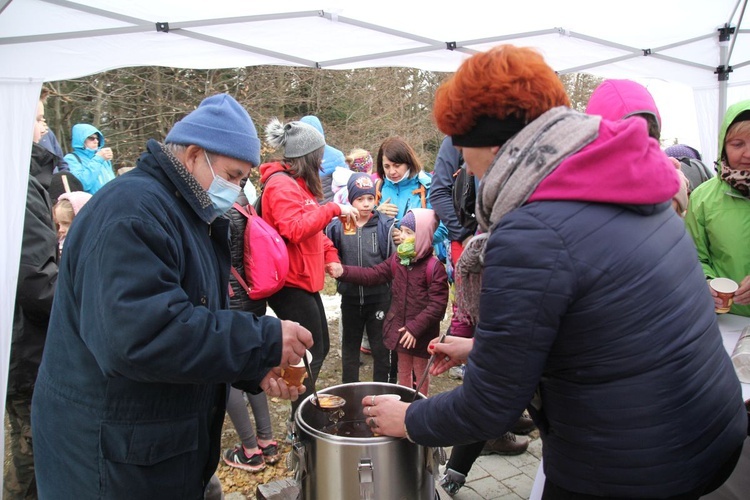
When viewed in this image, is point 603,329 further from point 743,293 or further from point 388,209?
point 388,209

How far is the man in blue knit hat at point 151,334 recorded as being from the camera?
1.34 meters

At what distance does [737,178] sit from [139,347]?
2.68 meters

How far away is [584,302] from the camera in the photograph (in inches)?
47.1

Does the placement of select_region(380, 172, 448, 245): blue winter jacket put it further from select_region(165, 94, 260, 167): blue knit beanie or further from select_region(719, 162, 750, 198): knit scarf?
select_region(165, 94, 260, 167): blue knit beanie

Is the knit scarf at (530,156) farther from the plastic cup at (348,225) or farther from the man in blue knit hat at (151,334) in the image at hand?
the plastic cup at (348,225)

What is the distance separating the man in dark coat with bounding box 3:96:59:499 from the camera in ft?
8.71

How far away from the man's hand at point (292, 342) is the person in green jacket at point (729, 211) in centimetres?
205

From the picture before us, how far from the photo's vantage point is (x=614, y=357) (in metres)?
1.23

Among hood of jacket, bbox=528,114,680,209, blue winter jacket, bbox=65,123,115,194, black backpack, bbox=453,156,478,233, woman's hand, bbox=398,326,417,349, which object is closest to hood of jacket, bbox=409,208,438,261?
black backpack, bbox=453,156,478,233

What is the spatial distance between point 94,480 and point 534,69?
157 centimetres

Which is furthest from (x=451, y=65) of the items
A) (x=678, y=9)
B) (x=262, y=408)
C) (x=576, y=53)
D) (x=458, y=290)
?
(x=458, y=290)

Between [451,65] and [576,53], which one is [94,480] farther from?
[576,53]

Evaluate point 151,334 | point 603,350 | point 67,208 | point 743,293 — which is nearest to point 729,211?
point 743,293

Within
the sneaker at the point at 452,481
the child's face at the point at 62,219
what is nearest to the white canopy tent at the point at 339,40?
the child's face at the point at 62,219
